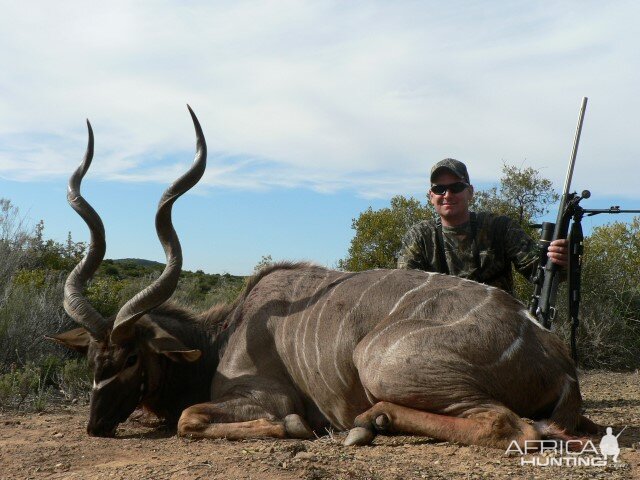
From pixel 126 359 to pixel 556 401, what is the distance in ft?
8.63

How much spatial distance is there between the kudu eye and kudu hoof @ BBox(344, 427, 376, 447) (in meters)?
1.65

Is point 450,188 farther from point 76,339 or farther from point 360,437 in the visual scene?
point 76,339

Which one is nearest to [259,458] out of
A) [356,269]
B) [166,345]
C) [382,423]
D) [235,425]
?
[382,423]

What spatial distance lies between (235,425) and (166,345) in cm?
86

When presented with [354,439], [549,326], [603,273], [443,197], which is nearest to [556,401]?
[354,439]

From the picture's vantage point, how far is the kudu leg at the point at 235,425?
4.39 meters

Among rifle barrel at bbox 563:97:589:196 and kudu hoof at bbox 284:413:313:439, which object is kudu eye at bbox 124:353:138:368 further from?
rifle barrel at bbox 563:97:589:196

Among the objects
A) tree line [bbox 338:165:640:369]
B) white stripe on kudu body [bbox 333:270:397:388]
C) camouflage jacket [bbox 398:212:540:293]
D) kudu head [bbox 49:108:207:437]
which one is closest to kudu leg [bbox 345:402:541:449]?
white stripe on kudu body [bbox 333:270:397:388]

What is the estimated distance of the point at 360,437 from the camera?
13.0 ft

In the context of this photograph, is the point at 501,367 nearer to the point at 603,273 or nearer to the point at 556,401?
the point at 556,401

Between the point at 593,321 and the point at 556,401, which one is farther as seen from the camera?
the point at 593,321

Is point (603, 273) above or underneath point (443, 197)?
underneath

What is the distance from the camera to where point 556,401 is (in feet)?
13.2

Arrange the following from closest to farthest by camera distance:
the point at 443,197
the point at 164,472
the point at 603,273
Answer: the point at 164,472 < the point at 443,197 < the point at 603,273
